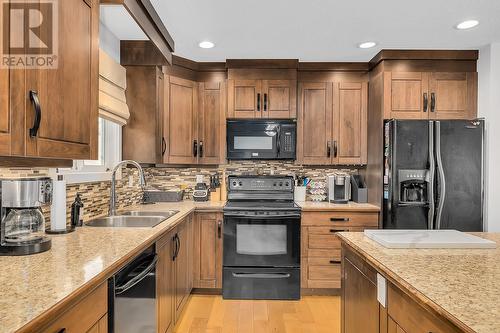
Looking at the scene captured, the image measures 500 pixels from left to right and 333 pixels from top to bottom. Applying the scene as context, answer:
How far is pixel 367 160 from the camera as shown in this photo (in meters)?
3.62

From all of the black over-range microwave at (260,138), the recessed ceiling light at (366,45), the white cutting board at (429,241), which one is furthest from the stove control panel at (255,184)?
the white cutting board at (429,241)

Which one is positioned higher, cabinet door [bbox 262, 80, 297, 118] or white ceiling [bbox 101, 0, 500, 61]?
white ceiling [bbox 101, 0, 500, 61]

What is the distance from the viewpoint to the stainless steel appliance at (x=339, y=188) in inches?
141

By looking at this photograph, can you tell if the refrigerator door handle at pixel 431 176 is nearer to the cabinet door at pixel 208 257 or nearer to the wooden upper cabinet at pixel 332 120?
the wooden upper cabinet at pixel 332 120

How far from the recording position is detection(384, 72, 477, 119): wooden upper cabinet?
10.8 feet

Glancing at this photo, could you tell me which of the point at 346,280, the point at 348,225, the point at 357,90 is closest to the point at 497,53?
the point at 357,90

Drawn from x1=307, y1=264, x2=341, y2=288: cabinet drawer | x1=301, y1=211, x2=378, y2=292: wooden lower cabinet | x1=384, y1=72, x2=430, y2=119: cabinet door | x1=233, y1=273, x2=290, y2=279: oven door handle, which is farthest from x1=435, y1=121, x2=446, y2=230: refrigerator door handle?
x1=233, y1=273, x2=290, y2=279: oven door handle

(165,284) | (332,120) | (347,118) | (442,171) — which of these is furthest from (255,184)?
(442,171)

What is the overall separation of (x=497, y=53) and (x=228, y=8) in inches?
99.4

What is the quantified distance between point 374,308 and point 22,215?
1.60 meters

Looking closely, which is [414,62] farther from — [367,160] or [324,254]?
[324,254]

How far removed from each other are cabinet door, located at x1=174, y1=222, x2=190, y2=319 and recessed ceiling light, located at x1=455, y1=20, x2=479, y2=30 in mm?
2734

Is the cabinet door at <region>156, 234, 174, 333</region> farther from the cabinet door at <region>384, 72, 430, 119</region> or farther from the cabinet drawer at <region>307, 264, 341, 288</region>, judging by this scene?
the cabinet door at <region>384, 72, 430, 119</region>

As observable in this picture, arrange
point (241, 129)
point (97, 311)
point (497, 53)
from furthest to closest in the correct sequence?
point (241, 129) → point (497, 53) → point (97, 311)
